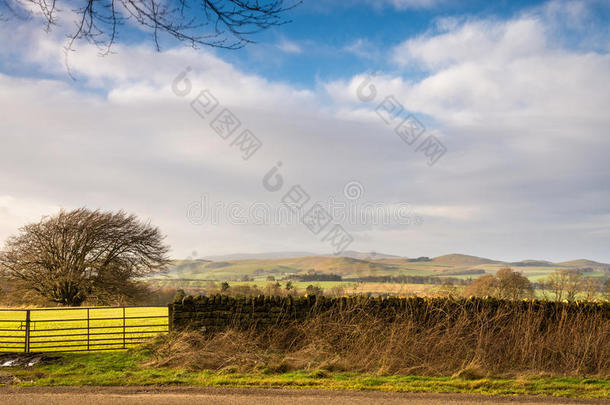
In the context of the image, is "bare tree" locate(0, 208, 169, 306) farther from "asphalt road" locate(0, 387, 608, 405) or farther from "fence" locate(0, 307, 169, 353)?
"asphalt road" locate(0, 387, 608, 405)

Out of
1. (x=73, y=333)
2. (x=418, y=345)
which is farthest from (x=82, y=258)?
(x=418, y=345)

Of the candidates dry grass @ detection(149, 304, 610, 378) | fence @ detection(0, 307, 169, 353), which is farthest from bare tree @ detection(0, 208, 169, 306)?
dry grass @ detection(149, 304, 610, 378)

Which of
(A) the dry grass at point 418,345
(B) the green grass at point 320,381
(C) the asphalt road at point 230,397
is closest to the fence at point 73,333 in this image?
(A) the dry grass at point 418,345

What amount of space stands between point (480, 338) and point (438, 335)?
3.45 ft

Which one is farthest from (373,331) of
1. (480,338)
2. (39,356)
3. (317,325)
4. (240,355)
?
(39,356)

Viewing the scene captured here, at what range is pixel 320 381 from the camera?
8.41 metres

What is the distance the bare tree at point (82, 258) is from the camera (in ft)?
107

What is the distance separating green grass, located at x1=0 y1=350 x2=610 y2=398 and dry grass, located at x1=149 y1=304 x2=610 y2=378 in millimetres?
548

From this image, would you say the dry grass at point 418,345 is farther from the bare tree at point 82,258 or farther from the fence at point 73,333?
the bare tree at point 82,258

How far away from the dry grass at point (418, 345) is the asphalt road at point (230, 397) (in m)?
1.82

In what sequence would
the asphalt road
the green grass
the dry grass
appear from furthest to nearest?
the dry grass
the green grass
the asphalt road

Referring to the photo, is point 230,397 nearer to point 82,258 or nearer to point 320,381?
point 320,381

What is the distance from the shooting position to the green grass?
8.00 meters

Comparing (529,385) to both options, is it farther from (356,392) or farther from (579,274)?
(579,274)
